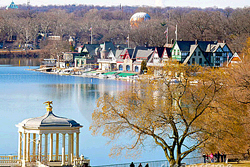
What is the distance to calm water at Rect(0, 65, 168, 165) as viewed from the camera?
1128 inches

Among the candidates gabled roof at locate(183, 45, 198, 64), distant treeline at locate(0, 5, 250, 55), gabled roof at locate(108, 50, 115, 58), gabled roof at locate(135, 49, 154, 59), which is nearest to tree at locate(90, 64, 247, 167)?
gabled roof at locate(183, 45, 198, 64)

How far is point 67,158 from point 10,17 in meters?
161

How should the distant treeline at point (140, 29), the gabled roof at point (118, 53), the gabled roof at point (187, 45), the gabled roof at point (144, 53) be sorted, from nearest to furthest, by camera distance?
the gabled roof at point (187, 45) → the gabled roof at point (144, 53) → the gabled roof at point (118, 53) → the distant treeline at point (140, 29)

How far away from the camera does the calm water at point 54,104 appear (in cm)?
2866

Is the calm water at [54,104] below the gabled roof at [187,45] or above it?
below

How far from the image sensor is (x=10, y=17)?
178 metres

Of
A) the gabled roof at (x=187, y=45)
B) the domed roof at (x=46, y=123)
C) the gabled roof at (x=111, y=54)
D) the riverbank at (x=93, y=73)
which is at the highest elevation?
the gabled roof at (x=187, y=45)

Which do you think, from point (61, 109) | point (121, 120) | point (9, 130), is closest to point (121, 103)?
point (121, 120)

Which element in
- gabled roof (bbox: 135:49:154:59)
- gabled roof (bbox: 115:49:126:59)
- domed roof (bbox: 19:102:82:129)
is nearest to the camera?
domed roof (bbox: 19:102:82:129)

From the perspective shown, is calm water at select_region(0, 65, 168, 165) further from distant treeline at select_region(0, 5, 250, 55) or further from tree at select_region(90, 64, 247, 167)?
distant treeline at select_region(0, 5, 250, 55)

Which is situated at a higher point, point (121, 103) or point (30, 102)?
point (121, 103)

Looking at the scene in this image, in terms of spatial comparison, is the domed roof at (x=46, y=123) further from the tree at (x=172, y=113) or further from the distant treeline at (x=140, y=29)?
the distant treeline at (x=140, y=29)

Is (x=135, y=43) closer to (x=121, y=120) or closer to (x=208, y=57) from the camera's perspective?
(x=208, y=57)

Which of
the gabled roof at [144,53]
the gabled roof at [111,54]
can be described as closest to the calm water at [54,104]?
the gabled roof at [144,53]
